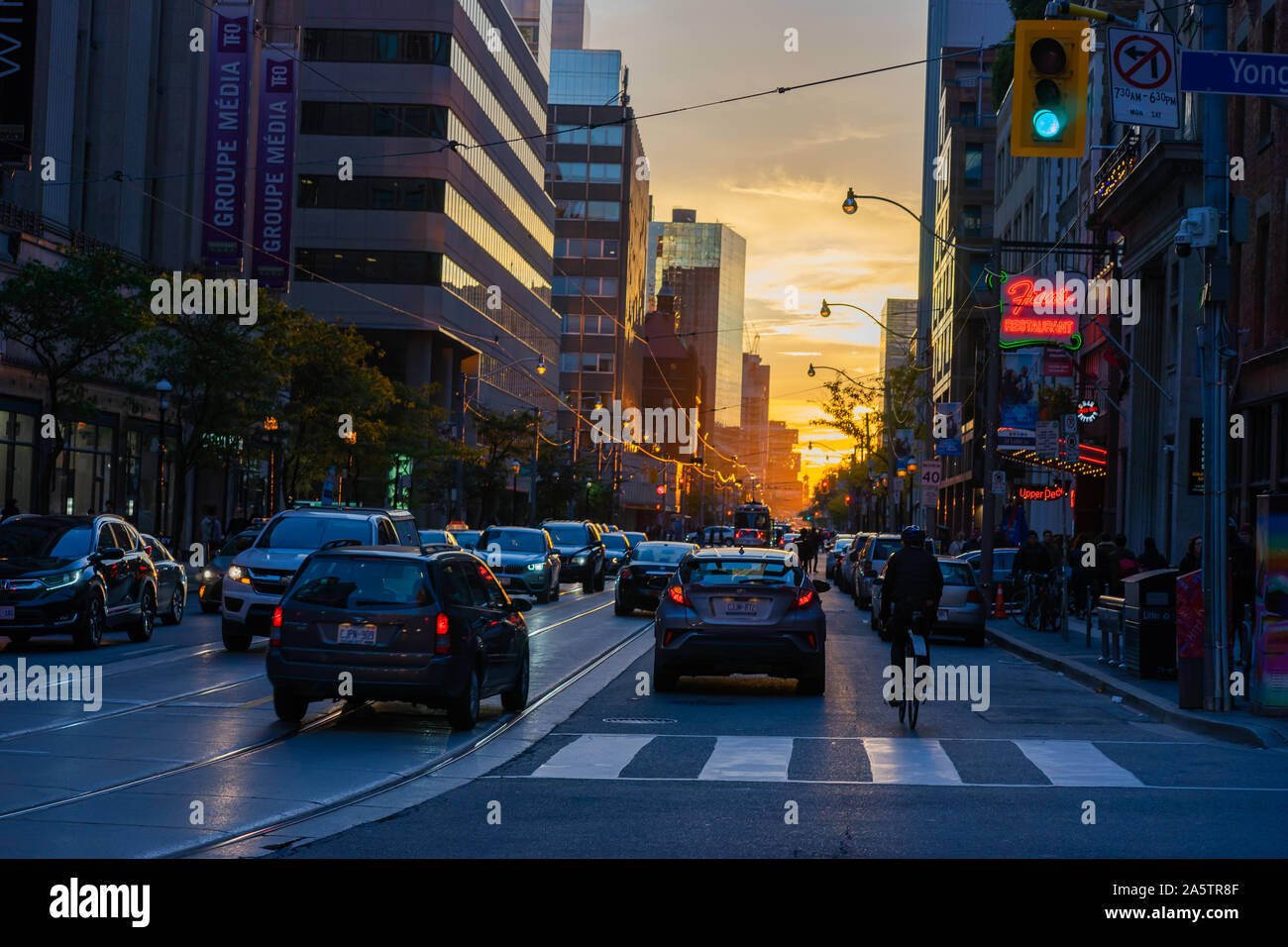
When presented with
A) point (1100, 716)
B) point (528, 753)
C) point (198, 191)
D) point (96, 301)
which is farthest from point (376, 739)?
point (198, 191)

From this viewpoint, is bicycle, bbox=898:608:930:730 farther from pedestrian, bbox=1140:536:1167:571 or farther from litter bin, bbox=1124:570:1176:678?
pedestrian, bbox=1140:536:1167:571

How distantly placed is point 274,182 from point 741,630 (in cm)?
3795

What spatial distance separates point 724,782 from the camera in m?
11.8

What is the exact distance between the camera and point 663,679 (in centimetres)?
1872

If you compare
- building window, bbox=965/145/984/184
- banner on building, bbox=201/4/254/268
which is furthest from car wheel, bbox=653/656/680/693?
building window, bbox=965/145/984/184

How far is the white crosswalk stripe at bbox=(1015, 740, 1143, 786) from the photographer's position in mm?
12188

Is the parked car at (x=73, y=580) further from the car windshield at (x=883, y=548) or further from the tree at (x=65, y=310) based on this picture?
the car windshield at (x=883, y=548)

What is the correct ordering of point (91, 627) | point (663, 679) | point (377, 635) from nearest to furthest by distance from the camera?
point (377, 635)
point (663, 679)
point (91, 627)

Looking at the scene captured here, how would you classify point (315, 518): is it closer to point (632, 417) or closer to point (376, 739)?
point (376, 739)

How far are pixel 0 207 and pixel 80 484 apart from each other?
10336mm

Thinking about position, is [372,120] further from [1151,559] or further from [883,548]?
[1151,559]

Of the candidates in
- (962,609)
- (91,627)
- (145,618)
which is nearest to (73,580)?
(91,627)

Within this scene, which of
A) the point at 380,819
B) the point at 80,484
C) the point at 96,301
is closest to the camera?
the point at 380,819

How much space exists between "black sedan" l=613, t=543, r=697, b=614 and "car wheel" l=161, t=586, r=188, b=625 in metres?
9.45
